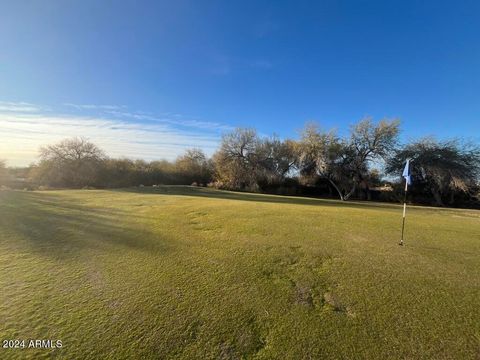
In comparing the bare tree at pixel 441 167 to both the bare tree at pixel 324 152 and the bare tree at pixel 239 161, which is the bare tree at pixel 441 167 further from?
the bare tree at pixel 239 161

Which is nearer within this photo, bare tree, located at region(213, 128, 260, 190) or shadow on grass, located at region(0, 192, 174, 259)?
shadow on grass, located at region(0, 192, 174, 259)

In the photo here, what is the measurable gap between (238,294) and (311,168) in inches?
987

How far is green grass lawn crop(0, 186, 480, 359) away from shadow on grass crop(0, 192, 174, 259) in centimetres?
5

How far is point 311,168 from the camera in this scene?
87.1 ft

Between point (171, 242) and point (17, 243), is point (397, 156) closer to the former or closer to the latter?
point (171, 242)

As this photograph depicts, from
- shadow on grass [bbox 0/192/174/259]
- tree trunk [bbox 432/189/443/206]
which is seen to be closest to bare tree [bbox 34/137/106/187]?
shadow on grass [bbox 0/192/174/259]

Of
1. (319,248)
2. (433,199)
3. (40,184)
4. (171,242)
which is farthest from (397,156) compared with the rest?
(40,184)

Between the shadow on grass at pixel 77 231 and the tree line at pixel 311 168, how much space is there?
19.2m

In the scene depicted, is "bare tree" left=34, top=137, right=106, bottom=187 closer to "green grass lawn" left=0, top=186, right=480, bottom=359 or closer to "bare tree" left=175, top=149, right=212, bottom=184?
"bare tree" left=175, top=149, right=212, bottom=184

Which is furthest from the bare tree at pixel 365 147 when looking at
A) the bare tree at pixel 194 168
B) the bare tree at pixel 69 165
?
the bare tree at pixel 69 165

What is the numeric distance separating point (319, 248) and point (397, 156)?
25192 mm

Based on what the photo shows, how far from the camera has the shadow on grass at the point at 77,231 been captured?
15.5 ft

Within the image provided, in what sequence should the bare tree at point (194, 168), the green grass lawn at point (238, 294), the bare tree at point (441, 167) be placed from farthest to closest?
the bare tree at point (194, 168) < the bare tree at point (441, 167) < the green grass lawn at point (238, 294)

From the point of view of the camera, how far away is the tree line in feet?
74.6
